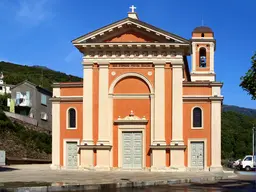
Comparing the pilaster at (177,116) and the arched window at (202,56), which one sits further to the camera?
the arched window at (202,56)

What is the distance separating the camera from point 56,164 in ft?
121

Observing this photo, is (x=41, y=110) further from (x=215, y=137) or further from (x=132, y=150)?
(x=215, y=137)

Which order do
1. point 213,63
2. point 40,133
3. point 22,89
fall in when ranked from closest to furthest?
1. point 213,63
2. point 40,133
3. point 22,89

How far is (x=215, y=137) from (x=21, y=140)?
95.1 ft

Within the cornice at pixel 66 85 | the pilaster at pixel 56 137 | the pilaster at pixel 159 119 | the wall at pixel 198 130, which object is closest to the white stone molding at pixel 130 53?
the pilaster at pixel 159 119

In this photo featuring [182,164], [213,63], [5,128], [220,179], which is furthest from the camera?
[5,128]

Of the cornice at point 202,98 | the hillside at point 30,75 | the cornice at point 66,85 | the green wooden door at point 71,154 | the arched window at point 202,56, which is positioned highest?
the hillside at point 30,75

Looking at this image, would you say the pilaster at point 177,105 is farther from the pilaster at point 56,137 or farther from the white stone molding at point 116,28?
the pilaster at point 56,137

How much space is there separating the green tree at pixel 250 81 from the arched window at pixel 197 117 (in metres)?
11.6

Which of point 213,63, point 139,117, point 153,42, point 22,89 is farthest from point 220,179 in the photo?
point 22,89

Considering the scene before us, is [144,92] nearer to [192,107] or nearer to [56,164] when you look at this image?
[192,107]

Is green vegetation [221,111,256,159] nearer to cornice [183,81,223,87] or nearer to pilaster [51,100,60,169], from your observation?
cornice [183,81,223,87]

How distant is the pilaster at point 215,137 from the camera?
1393 inches

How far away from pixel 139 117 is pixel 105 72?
14.1ft
